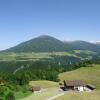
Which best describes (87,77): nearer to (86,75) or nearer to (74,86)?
(86,75)

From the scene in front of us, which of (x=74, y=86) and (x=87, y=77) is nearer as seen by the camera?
(x=74, y=86)

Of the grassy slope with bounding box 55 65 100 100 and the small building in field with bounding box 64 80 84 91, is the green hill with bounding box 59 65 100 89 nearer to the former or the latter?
the grassy slope with bounding box 55 65 100 100

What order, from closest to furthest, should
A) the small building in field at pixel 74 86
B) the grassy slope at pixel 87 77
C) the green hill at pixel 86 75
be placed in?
the grassy slope at pixel 87 77 → the small building in field at pixel 74 86 → the green hill at pixel 86 75

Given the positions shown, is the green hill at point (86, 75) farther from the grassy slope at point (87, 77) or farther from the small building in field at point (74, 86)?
the small building in field at point (74, 86)

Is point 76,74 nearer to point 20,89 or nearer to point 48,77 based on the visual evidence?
point 48,77

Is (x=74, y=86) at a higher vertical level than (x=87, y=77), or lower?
higher

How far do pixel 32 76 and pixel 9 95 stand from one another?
6893 centimetres

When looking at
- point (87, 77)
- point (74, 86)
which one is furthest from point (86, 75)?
point (74, 86)

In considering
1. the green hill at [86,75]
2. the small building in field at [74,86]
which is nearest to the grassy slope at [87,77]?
the green hill at [86,75]

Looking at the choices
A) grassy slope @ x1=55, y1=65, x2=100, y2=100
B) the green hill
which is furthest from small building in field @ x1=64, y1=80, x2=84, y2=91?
the green hill

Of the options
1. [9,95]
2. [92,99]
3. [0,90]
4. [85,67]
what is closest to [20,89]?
[0,90]

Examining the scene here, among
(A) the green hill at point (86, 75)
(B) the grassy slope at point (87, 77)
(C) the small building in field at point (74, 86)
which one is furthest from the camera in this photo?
(A) the green hill at point (86, 75)

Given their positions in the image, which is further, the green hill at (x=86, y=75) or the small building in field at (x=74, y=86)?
the green hill at (x=86, y=75)

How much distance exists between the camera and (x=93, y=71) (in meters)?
167
